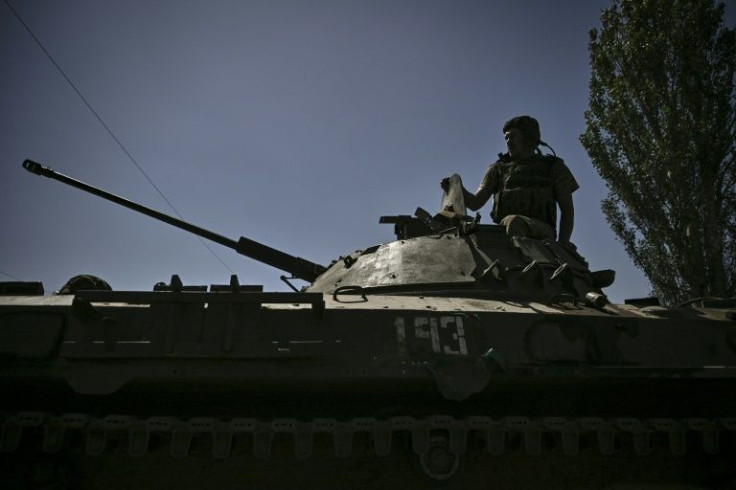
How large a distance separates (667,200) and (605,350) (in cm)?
1357

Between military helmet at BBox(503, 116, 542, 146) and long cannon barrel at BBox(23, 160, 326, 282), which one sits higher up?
military helmet at BBox(503, 116, 542, 146)

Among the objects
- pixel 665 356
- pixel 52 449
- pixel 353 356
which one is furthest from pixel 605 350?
pixel 52 449

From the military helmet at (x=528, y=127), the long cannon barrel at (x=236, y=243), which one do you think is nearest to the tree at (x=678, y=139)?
the military helmet at (x=528, y=127)

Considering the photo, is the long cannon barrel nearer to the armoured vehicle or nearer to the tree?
the armoured vehicle

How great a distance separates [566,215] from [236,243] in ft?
15.4

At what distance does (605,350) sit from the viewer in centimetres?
412

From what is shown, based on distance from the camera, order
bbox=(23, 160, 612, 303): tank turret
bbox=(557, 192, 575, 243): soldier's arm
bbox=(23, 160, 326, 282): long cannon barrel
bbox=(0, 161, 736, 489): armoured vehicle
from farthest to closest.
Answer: bbox=(23, 160, 326, 282): long cannon barrel < bbox=(557, 192, 575, 243): soldier's arm < bbox=(23, 160, 612, 303): tank turret < bbox=(0, 161, 736, 489): armoured vehicle

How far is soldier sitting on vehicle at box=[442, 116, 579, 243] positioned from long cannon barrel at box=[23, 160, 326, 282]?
7.74 ft

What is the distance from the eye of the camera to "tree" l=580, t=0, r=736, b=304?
15180 mm

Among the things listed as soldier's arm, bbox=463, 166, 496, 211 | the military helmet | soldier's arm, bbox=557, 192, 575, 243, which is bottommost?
soldier's arm, bbox=557, 192, 575, 243

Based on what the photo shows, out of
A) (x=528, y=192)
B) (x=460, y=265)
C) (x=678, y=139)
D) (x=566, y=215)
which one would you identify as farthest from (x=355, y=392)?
(x=678, y=139)

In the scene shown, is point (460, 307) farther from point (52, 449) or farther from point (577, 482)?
point (52, 449)

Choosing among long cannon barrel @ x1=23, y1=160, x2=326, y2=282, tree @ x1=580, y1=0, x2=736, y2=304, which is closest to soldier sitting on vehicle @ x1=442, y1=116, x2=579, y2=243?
long cannon barrel @ x1=23, y1=160, x2=326, y2=282

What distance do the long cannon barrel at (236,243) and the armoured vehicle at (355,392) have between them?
331 cm
